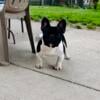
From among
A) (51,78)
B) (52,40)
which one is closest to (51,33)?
(52,40)

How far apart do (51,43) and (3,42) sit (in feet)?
2.11

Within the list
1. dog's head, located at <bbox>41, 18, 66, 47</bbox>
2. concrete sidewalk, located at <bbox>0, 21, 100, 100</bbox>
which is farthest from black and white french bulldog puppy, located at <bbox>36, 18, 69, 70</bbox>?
concrete sidewalk, located at <bbox>0, 21, 100, 100</bbox>

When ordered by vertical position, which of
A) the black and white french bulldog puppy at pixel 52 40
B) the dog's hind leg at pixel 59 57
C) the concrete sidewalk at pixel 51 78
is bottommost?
the concrete sidewalk at pixel 51 78

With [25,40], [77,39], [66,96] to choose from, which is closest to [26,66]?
[66,96]

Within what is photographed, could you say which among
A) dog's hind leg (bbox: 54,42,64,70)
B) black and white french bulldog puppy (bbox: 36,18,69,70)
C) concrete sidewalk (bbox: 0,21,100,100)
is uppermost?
black and white french bulldog puppy (bbox: 36,18,69,70)

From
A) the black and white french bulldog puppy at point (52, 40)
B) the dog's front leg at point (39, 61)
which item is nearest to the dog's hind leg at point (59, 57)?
the black and white french bulldog puppy at point (52, 40)

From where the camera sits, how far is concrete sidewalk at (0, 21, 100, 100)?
10.1 feet

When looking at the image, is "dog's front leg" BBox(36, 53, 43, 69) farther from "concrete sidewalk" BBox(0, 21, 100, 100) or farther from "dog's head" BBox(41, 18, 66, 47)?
"dog's head" BBox(41, 18, 66, 47)

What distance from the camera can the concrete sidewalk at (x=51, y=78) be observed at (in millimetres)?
3080

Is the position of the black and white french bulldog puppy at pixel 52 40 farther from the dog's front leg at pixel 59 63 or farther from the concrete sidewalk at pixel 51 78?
the concrete sidewalk at pixel 51 78

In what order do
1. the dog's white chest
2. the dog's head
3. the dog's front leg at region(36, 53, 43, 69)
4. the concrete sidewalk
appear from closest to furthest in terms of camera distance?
the concrete sidewalk → the dog's head → the dog's white chest → the dog's front leg at region(36, 53, 43, 69)

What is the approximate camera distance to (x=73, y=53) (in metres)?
4.75

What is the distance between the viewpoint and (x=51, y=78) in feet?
11.7

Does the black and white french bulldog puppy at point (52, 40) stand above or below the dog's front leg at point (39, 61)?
above
